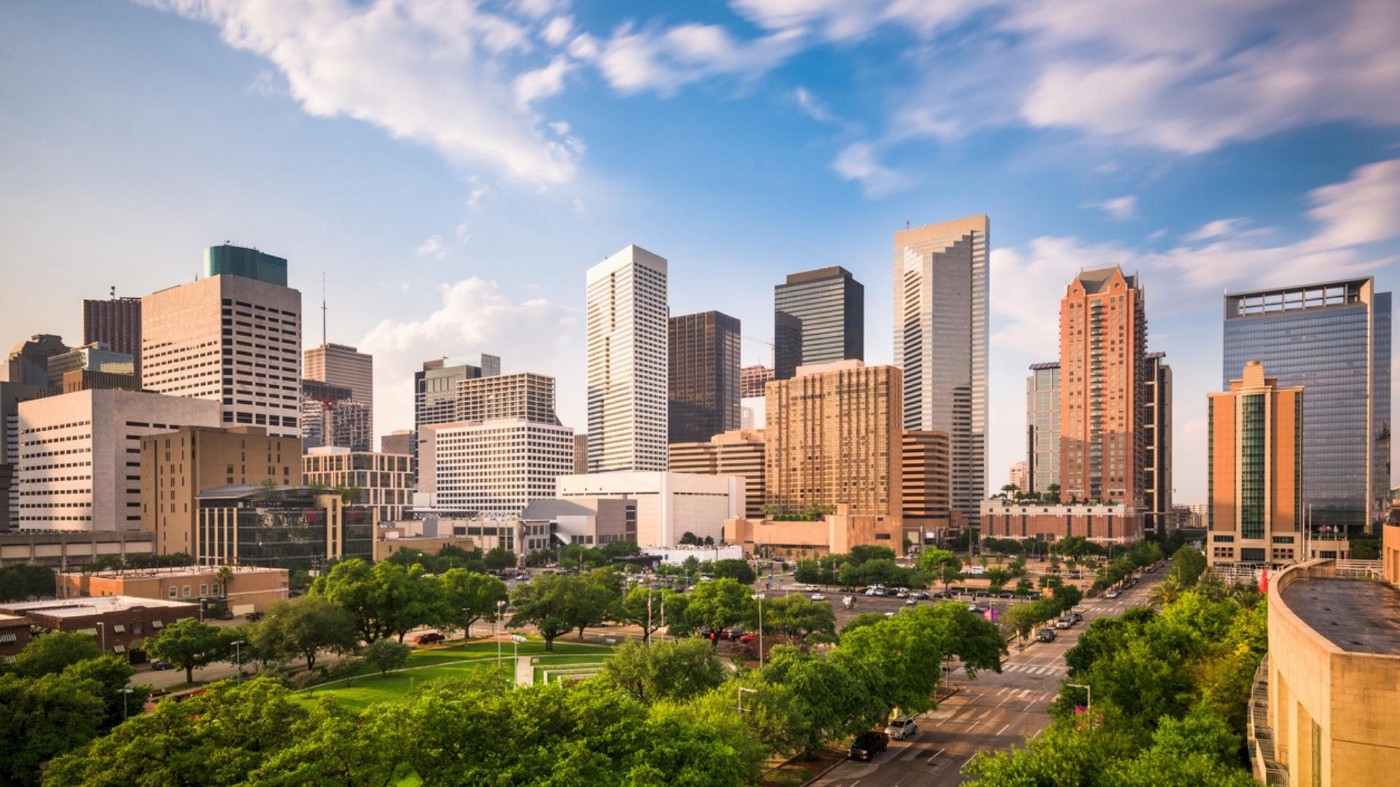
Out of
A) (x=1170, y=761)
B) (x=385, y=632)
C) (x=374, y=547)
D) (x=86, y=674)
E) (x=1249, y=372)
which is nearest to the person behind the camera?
(x=1170, y=761)

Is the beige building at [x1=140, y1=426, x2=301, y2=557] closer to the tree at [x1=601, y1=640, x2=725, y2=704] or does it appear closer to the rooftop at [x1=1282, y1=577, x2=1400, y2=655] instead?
the tree at [x1=601, y1=640, x2=725, y2=704]

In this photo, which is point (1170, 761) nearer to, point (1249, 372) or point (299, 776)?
point (299, 776)

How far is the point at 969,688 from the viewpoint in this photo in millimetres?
70750

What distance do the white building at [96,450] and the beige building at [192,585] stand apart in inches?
2843

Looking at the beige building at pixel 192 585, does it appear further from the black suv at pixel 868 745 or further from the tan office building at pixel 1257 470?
the tan office building at pixel 1257 470

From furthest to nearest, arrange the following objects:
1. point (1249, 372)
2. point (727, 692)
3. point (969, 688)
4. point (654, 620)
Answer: point (1249, 372)
point (654, 620)
point (969, 688)
point (727, 692)

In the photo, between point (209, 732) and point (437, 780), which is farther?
point (209, 732)

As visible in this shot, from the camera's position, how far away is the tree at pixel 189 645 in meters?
67.5

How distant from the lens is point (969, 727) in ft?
190

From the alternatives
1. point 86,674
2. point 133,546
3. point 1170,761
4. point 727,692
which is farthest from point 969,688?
point 133,546

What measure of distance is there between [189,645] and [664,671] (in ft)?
141

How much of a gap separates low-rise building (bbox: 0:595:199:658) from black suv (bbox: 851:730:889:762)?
64.0 metres

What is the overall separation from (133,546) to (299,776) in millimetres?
147260

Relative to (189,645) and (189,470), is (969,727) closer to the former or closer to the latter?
(189,645)
